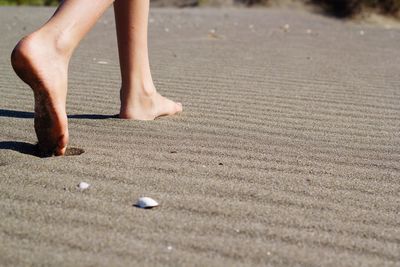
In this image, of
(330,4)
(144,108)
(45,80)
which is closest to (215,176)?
(45,80)

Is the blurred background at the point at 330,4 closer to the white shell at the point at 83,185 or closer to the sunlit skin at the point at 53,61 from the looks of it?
the sunlit skin at the point at 53,61

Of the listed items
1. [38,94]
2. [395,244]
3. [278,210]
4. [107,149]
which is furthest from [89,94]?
[395,244]

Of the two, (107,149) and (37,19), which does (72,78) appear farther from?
(37,19)

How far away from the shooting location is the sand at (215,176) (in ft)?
4.77

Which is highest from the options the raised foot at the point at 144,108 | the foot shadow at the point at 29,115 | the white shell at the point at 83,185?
the white shell at the point at 83,185

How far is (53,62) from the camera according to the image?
1940 mm

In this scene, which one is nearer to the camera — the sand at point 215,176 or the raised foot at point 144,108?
the sand at point 215,176

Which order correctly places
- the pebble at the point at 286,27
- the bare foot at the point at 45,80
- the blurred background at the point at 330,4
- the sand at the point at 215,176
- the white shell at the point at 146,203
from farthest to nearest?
1. the blurred background at the point at 330,4
2. the pebble at the point at 286,27
3. the bare foot at the point at 45,80
4. the white shell at the point at 146,203
5. the sand at the point at 215,176

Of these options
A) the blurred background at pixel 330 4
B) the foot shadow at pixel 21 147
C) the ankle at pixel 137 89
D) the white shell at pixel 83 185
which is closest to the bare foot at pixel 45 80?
the foot shadow at pixel 21 147

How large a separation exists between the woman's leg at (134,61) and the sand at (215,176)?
0.28 ft

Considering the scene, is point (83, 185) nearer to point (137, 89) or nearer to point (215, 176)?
point (215, 176)

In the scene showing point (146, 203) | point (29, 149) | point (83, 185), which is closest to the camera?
point (146, 203)

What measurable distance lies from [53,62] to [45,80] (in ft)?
0.23

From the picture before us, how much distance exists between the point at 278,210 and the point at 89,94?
1.80 metres
